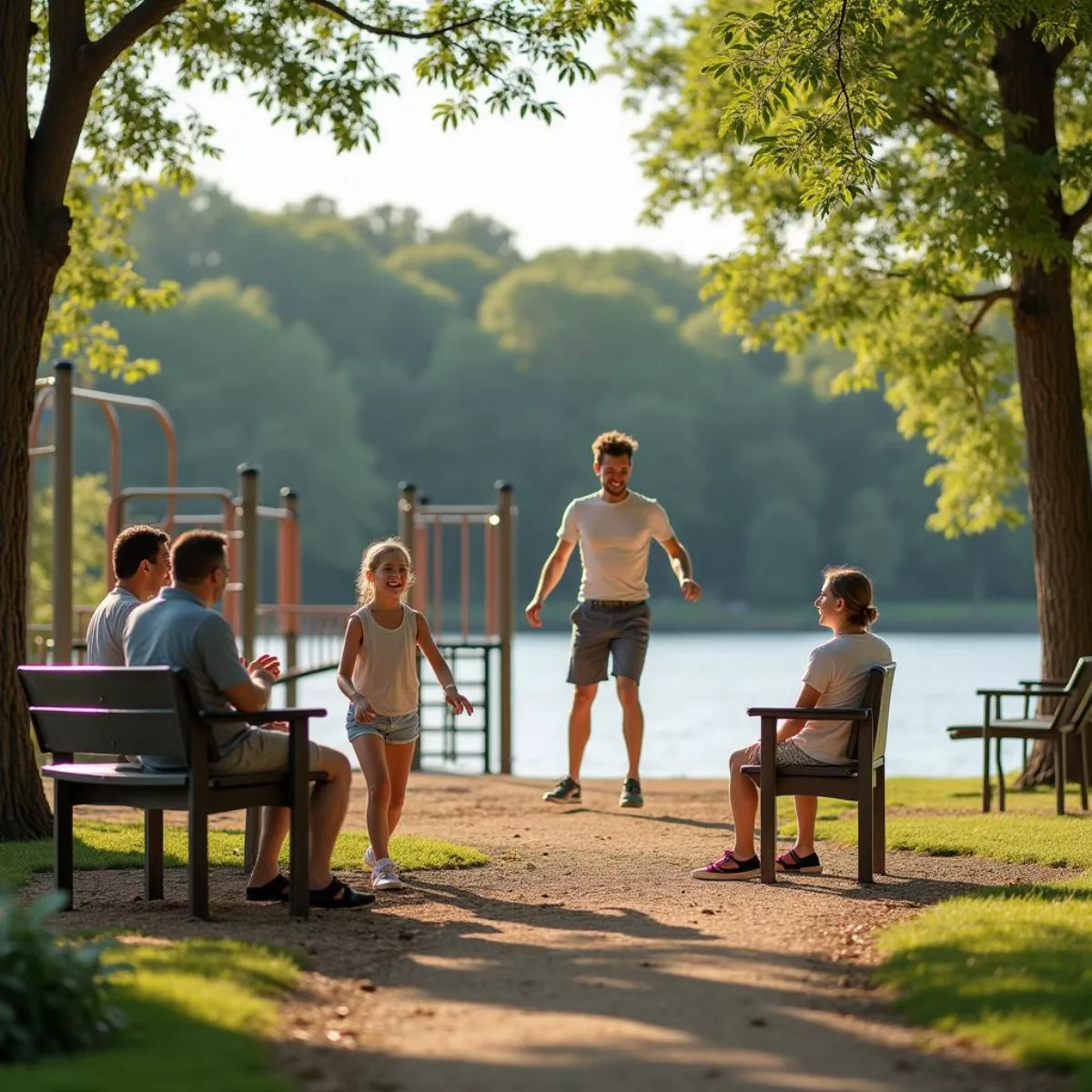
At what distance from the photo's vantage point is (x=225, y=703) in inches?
255

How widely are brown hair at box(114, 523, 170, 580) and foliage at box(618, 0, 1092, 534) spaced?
3.39 metres

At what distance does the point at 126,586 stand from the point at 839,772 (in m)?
2.93

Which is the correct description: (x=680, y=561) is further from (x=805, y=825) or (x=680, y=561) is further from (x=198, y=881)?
(x=198, y=881)

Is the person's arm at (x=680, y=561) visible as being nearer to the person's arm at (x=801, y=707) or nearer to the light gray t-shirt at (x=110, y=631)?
the person's arm at (x=801, y=707)

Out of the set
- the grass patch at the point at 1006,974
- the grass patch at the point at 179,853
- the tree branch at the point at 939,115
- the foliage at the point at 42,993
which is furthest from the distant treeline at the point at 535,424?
the foliage at the point at 42,993

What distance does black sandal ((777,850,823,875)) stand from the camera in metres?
7.97

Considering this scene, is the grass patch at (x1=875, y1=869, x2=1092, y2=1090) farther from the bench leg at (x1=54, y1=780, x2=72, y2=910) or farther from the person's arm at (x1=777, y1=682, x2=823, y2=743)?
the bench leg at (x1=54, y1=780, x2=72, y2=910)

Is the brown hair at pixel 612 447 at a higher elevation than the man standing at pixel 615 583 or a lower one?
higher

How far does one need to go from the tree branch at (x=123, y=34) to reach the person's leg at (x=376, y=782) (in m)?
4.06

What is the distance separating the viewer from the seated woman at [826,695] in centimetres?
754

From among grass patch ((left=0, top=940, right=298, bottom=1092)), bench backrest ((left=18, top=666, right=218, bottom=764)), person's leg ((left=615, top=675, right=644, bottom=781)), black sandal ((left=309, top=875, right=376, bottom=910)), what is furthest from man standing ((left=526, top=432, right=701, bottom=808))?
grass patch ((left=0, top=940, right=298, bottom=1092))

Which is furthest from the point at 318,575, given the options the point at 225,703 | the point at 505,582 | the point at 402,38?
the point at 225,703

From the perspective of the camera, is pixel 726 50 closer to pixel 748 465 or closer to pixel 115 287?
pixel 115 287

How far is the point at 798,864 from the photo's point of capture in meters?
7.97
